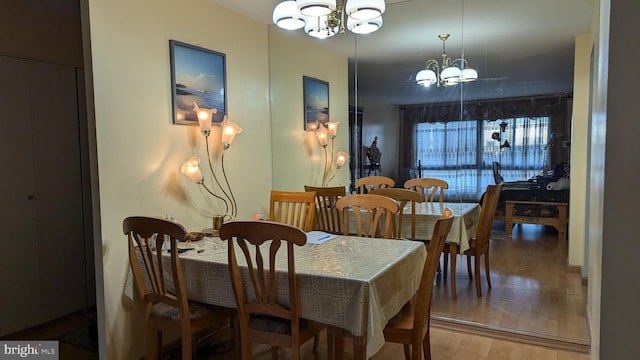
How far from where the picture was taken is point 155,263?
229 centimetres

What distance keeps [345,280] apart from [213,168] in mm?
1760

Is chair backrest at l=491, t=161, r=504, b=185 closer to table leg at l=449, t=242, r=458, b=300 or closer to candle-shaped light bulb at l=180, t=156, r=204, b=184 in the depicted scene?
table leg at l=449, t=242, r=458, b=300

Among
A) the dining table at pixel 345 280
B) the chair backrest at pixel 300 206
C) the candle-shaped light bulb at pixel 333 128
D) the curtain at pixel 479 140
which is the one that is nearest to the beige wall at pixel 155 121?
the candle-shaped light bulb at pixel 333 128

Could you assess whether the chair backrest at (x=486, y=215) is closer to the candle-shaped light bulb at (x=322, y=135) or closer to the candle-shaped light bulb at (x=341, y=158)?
the candle-shaped light bulb at (x=341, y=158)

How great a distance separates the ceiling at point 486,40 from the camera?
10.1 feet

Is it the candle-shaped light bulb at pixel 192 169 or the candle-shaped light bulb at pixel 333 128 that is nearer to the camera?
the candle-shaped light bulb at pixel 192 169

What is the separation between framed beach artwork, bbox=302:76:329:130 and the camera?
4039 millimetres

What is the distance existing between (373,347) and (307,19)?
6.03ft

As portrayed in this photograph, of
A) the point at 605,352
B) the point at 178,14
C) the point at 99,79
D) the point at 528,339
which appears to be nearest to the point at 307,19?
the point at 178,14

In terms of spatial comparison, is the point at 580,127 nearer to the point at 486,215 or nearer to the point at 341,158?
the point at 486,215

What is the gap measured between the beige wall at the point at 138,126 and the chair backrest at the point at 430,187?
1.56 meters

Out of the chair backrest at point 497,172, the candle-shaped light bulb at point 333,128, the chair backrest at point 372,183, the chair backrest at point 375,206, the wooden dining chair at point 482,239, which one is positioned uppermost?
the candle-shaped light bulb at point 333,128

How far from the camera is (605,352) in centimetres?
139

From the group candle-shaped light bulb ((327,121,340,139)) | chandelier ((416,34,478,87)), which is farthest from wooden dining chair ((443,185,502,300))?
candle-shaped light bulb ((327,121,340,139))
